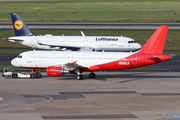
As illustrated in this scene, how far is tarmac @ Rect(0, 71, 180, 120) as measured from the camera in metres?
31.3

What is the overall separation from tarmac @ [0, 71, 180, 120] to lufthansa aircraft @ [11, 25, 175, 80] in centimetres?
208

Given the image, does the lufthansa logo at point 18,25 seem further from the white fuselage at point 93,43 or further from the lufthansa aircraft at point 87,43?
the white fuselage at point 93,43

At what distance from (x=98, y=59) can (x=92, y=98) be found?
1315 cm

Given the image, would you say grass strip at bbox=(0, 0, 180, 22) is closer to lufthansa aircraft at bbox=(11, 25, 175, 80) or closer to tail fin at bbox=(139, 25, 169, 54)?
tail fin at bbox=(139, 25, 169, 54)

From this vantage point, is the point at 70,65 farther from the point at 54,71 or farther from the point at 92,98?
the point at 92,98

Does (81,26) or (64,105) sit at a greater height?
(81,26)

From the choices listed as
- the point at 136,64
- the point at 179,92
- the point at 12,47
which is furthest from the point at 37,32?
the point at 179,92

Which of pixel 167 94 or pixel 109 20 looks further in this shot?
pixel 109 20

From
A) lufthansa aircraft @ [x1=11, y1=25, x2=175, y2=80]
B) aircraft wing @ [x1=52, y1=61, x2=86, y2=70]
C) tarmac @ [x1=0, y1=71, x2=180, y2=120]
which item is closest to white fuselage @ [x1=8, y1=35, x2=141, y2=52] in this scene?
tarmac @ [x1=0, y1=71, x2=180, y2=120]

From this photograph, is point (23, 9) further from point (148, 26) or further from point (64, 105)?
point (64, 105)

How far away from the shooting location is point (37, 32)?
10688cm

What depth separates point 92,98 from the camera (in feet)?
125

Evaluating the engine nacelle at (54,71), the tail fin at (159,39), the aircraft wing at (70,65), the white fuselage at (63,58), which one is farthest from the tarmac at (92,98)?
the tail fin at (159,39)

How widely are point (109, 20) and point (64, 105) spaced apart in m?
107
